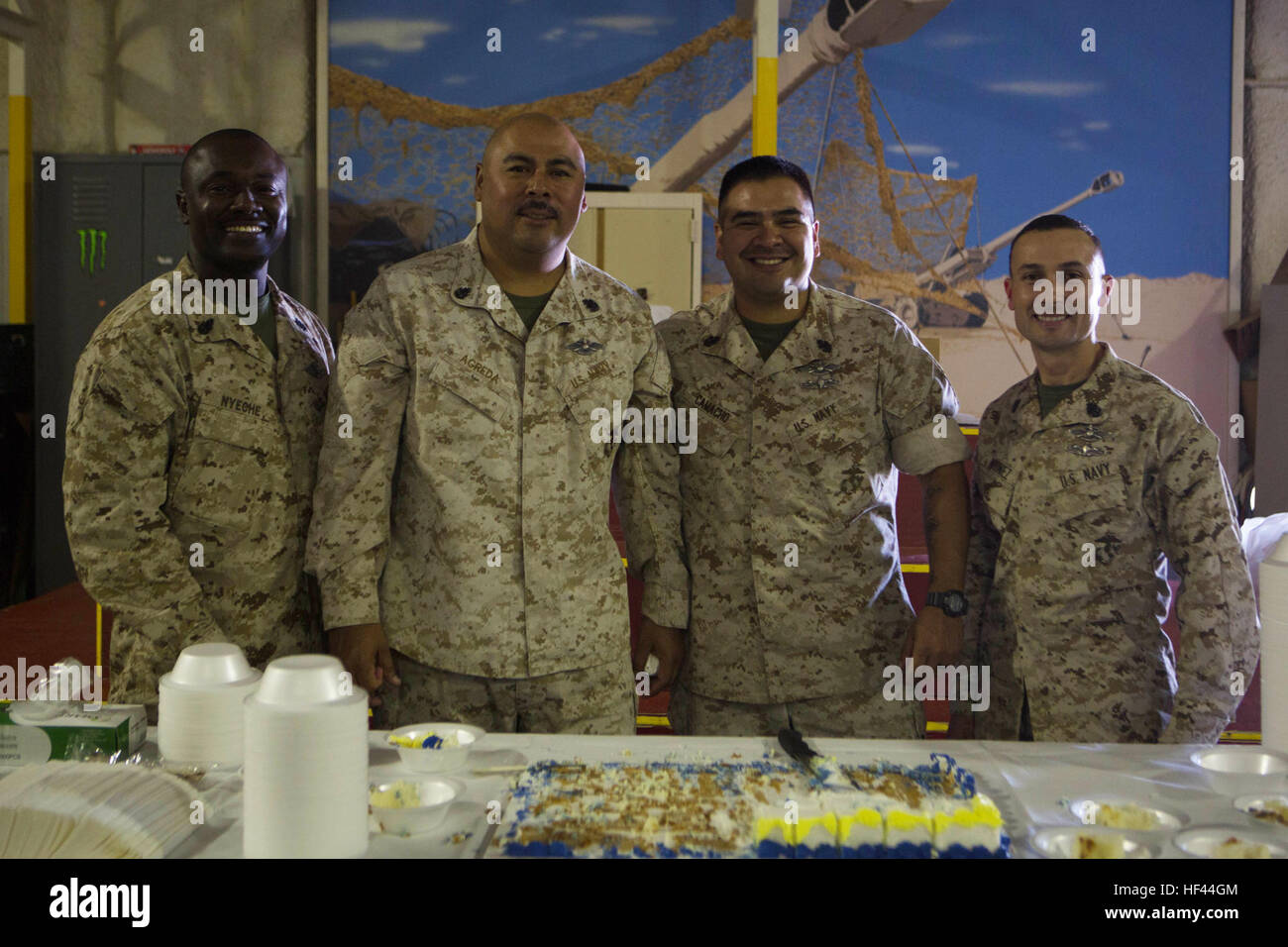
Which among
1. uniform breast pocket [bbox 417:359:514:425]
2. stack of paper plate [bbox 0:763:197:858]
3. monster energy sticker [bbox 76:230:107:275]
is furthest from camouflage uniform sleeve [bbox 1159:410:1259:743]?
monster energy sticker [bbox 76:230:107:275]

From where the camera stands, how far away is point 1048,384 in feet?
7.85

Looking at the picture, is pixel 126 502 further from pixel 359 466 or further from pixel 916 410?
pixel 916 410

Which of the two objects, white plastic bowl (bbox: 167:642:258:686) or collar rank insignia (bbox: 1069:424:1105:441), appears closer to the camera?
white plastic bowl (bbox: 167:642:258:686)

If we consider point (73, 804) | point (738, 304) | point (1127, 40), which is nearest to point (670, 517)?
point (738, 304)

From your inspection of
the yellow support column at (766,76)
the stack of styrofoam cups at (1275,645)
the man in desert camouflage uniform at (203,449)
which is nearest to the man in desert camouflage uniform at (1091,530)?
the stack of styrofoam cups at (1275,645)

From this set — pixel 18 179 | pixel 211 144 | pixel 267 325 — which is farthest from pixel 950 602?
pixel 18 179

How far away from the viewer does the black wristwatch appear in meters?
2.28

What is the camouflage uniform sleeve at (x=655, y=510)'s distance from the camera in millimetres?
2316

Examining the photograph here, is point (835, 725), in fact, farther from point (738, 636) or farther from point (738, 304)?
point (738, 304)

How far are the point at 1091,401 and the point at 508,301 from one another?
1.27 meters

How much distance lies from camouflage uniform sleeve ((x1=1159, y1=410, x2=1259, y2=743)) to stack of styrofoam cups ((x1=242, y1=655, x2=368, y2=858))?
5.45 ft

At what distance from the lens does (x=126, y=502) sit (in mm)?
2057

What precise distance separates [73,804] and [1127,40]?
6.62m

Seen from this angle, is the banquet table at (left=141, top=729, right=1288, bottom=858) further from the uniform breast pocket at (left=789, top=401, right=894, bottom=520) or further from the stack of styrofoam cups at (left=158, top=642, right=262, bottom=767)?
the uniform breast pocket at (left=789, top=401, right=894, bottom=520)
